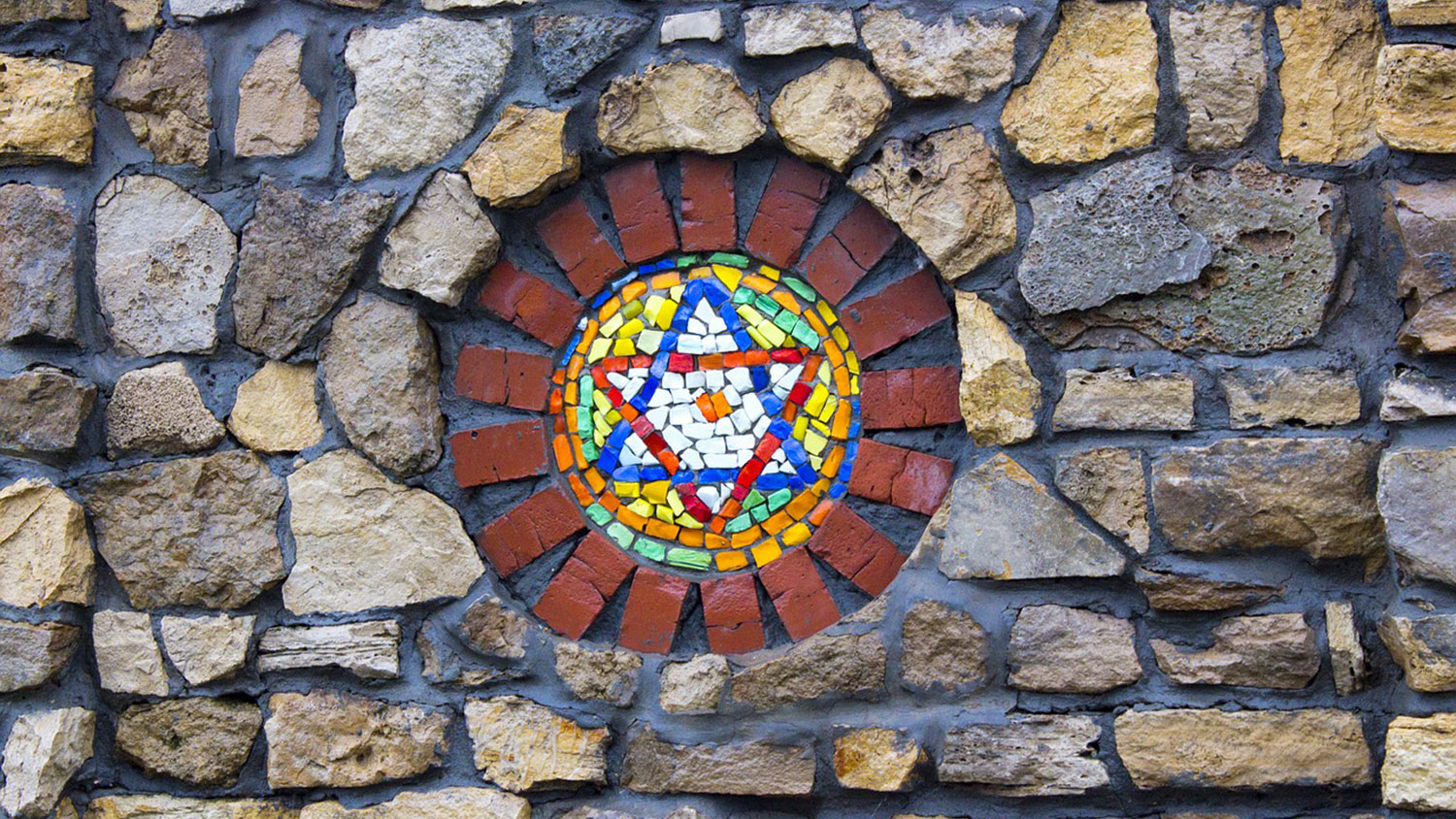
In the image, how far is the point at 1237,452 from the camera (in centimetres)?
190

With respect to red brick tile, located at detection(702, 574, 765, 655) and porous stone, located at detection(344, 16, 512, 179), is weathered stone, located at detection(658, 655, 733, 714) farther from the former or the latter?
porous stone, located at detection(344, 16, 512, 179)

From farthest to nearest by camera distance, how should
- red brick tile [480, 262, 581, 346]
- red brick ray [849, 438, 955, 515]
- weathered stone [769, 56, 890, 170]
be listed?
red brick tile [480, 262, 581, 346] → red brick ray [849, 438, 955, 515] → weathered stone [769, 56, 890, 170]

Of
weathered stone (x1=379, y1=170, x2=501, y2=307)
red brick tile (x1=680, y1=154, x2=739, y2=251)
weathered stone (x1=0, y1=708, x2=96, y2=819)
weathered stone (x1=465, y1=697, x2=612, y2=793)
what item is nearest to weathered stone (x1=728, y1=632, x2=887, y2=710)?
weathered stone (x1=465, y1=697, x2=612, y2=793)

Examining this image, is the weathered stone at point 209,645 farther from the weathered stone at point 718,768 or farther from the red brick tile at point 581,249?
the red brick tile at point 581,249

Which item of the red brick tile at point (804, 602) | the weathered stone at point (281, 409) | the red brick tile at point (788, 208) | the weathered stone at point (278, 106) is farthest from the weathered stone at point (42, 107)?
the red brick tile at point (804, 602)

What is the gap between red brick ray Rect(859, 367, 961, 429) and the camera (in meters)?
2.11

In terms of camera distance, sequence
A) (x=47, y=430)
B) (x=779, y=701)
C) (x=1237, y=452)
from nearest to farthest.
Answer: (x=1237, y=452) → (x=779, y=701) → (x=47, y=430)

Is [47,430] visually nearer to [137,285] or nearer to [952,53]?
[137,285]

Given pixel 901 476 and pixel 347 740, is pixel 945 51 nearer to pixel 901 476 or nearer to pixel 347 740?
pixel 901 476

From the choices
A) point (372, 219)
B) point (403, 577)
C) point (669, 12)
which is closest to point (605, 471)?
point (403, 577)

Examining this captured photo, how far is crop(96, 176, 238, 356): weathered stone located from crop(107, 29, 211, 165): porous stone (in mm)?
78

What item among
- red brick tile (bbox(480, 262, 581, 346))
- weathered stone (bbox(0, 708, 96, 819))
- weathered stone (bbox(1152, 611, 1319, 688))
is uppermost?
red brick tile (bbox(480, 262, 581, 346))

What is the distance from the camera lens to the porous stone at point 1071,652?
1951 mm

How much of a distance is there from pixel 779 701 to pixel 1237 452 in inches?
35.7
